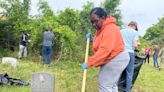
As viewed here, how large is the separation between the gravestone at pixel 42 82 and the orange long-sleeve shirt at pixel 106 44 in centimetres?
148

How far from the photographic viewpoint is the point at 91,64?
691cm

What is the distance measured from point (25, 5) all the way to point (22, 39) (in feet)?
11.4

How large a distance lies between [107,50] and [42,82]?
1970 millimetres

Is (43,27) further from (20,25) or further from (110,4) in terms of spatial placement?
(110,4)

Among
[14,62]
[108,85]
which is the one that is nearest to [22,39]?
[14,62]

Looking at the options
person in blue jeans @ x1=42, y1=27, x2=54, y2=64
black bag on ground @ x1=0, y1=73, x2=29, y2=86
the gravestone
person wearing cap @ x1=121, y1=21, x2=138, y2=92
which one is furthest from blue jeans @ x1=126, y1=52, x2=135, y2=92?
person in blue jeans @ x1=42, y1=27, x2=54, y2=64

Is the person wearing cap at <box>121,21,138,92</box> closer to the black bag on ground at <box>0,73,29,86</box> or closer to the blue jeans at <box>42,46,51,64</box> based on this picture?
the black bag on ground at <box>0,73,29,86</box>

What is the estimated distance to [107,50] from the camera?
668 cm

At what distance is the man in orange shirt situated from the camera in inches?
264

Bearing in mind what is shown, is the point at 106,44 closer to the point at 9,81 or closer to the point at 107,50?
the point at 107,50

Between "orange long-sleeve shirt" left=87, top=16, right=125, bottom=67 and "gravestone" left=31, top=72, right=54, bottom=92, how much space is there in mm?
1480

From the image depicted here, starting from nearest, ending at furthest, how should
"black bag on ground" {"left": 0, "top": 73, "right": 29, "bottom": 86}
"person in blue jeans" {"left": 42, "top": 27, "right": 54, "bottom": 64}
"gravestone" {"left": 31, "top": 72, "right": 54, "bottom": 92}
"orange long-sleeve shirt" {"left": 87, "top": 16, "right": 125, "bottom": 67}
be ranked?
"orange long-sleeve shirt" {"left": 87, "top": 16, "right": 125, "bottom": 67}
"gravestone" {"left": 31, "top": 72, "right": 54, "bottom": 92}
"black bag on ground" {"left": 0, "top": 73, "right": 29, "bottom": 86}
"person in blue jeans" {"left": 42, "top": 27, "right": 54, "bottom": 64}

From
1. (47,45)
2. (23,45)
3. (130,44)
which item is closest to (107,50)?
(130,44)

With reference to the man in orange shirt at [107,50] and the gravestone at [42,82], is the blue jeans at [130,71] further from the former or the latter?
the man in orange shirt at [107,50]
